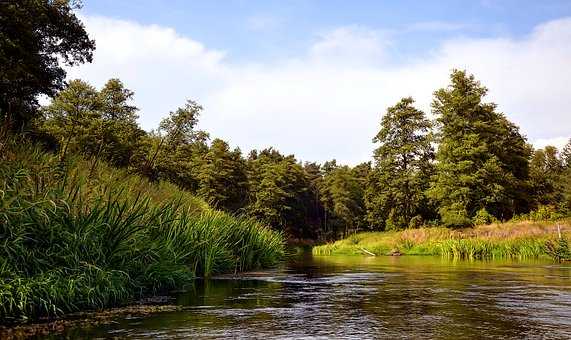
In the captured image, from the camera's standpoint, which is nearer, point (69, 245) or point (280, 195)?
point (69, 245)

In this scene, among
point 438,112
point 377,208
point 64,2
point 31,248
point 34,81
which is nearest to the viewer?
point 31,248

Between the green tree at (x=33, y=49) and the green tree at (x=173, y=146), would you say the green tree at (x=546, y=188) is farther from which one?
the green tree at (x=33, y=49)

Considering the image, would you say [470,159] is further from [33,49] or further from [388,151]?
[33,49]

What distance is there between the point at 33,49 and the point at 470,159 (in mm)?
41916

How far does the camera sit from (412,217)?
6331cm

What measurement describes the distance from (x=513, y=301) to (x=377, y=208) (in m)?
61.0

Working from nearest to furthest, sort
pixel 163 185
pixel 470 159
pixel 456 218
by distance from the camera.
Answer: pixel 163 185
pixel 456 218
pixel 470 159

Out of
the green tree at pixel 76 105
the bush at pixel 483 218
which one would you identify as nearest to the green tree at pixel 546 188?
the bush at pixel 483 218

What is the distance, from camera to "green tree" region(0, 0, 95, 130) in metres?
19.4

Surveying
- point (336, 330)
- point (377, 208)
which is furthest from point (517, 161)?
point (336, 330)

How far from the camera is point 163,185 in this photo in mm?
16766

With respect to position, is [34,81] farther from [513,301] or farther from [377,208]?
[377,208]

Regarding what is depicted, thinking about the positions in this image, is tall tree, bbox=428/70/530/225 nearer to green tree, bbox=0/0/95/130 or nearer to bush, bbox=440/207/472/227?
bush, bbox=440/207/472/227

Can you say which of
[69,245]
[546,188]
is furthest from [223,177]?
[69,245]
